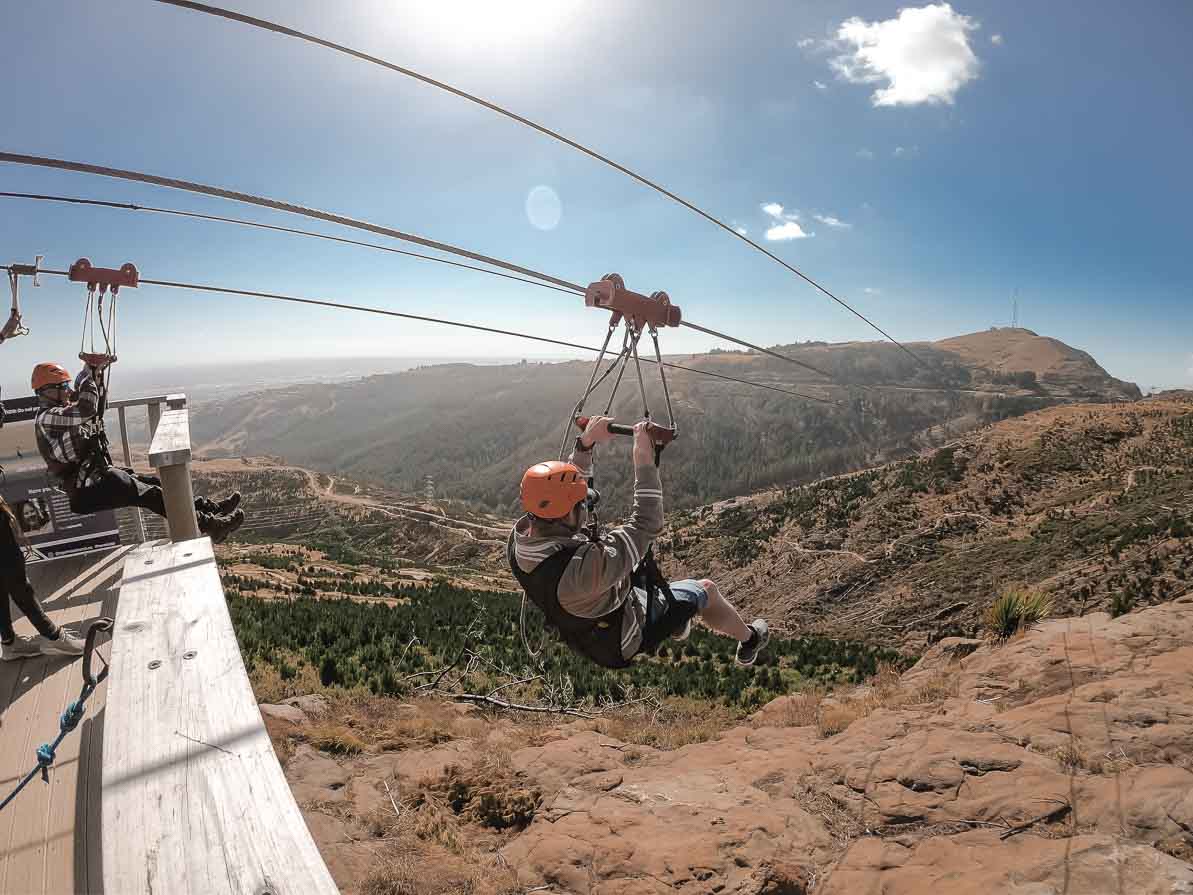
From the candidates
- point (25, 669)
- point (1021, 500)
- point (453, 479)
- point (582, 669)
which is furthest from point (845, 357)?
point (25, 669)

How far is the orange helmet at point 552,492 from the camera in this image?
10.8ft

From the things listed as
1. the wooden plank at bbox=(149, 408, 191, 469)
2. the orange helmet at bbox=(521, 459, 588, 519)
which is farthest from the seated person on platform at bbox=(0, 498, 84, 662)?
the orange helmet at bbox=(521, 459, 588, 519)

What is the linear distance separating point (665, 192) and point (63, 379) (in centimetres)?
549

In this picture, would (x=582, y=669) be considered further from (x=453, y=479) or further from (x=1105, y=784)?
(x=453, y=479)

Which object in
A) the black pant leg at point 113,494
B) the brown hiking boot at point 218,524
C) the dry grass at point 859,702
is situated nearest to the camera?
the black pant leg at point 113,494

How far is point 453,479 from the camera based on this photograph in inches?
5182

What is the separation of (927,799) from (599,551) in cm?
322

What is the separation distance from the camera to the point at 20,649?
3.56m

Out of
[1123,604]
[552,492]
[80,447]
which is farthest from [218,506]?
[1123,604]

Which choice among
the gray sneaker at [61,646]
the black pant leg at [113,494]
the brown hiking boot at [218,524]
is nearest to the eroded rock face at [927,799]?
the gray sneaker at [61,646]

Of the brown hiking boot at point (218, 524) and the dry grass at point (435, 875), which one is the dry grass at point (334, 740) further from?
the brown hiking boot at point (218, 524)

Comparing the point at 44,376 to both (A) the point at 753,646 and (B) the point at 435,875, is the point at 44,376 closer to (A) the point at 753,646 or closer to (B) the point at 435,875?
(B) the point at 435,875

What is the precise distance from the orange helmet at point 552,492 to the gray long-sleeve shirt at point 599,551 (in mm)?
158

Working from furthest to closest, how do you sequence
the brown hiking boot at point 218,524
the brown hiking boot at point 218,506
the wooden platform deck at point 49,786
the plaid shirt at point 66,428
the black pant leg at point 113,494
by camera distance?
the brown hiking boot at point 218,506 < the brown hiking boot at point 218,524 < the black pant leg at point 113,494 < the plaid shirt at point 66,428 < the wooden platform deck at point 49,786
